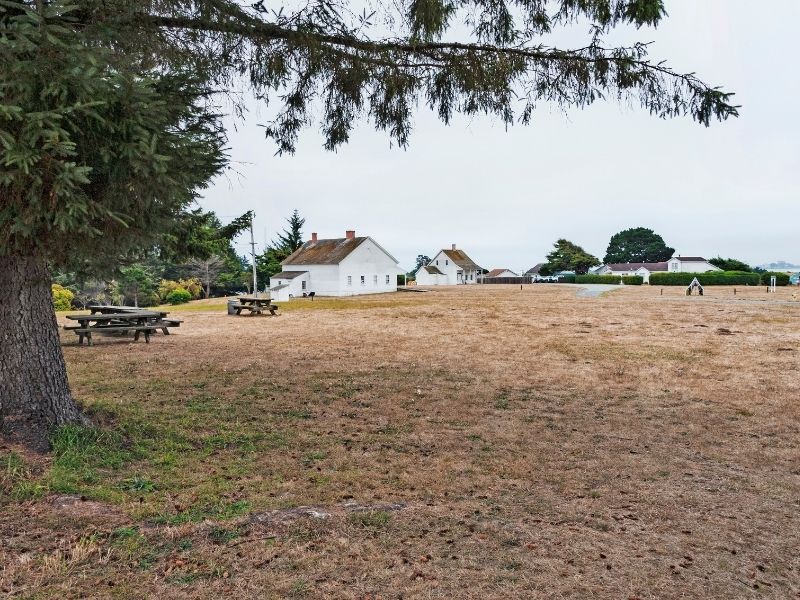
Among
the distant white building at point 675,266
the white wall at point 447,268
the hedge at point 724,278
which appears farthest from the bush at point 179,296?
the distant white building at point 675,266

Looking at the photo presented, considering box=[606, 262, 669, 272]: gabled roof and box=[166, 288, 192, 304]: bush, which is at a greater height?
box=[606, 262, 669, 272]: gabled roof

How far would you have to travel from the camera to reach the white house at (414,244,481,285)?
72.4m

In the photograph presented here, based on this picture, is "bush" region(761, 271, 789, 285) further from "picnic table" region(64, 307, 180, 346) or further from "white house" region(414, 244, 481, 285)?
"picnic table" region(64, 307, 180, 346)

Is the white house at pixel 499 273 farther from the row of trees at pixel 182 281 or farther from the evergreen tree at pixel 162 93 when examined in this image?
the evergreen tree at pixel 162 93

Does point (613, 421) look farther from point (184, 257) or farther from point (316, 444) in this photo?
point (184, 257)

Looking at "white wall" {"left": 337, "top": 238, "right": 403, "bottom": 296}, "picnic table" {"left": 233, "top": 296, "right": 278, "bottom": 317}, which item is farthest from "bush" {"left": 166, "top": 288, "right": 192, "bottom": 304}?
"picnic table" {"left": 233, "top": 296, "right": 278, "bottom": 317}

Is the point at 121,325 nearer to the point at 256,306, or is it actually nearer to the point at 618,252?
the point at 256,306

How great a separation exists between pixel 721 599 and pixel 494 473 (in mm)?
2223

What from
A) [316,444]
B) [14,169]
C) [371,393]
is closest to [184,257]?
[371,393]

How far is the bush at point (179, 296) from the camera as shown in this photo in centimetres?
4480

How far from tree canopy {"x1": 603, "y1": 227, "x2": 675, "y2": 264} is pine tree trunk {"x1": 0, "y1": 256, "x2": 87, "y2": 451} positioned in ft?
358

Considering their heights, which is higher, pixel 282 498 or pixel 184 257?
pixel 184 257

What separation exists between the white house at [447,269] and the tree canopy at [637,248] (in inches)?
1713

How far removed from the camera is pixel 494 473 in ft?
16.6
